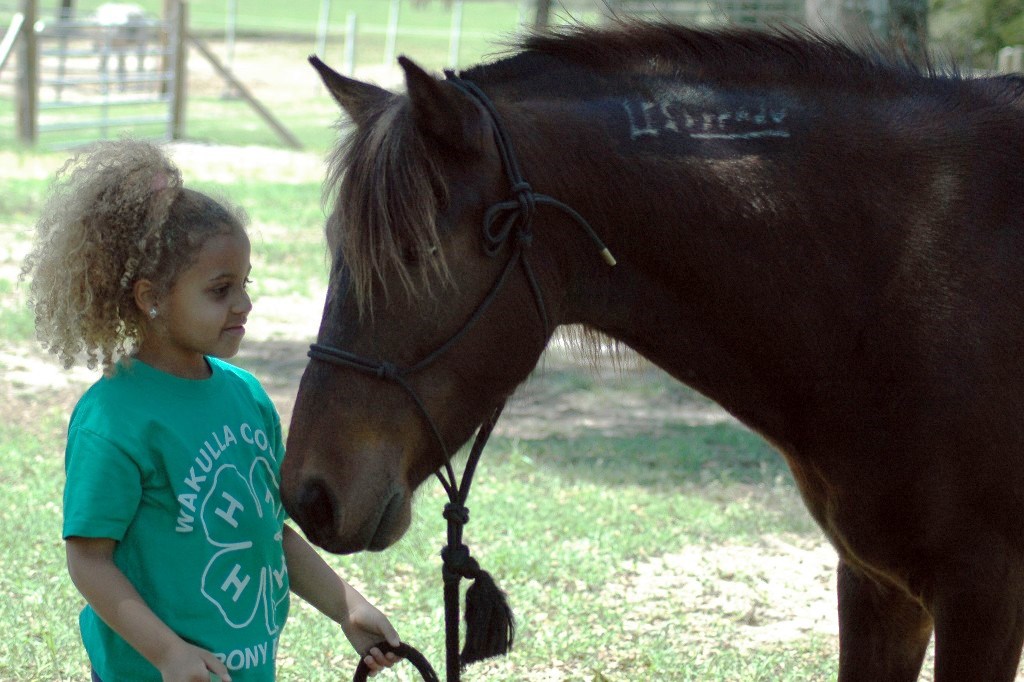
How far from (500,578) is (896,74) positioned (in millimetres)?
2424

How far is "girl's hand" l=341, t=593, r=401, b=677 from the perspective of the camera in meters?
2.14

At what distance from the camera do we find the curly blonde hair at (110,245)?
197 cm

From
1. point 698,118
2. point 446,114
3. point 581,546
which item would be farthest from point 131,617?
point 581,546

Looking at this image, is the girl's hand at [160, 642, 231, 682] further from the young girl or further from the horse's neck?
the horse's neck

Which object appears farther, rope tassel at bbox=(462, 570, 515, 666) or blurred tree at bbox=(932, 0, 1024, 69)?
blurred tree at bbox=(932, 0, 1024, 69)

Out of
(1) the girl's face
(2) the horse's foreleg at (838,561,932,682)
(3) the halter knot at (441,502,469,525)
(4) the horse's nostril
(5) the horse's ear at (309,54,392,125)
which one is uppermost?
(5) the horse's ear at (309,54,392,125)

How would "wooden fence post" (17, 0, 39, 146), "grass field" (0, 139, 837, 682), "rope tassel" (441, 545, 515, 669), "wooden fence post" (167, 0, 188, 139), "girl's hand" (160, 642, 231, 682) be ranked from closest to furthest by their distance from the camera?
"girl's hand" (160, 642, 231, 682) < "rope tassel" (441, 545, 515, 669) < "grass field" (0, 139, 837, 682) < "wooden fence post" (17, 0, 39, 146) < "wooden fence post" (167, 0, 188, 139)

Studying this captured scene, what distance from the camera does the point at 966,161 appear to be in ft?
7.55

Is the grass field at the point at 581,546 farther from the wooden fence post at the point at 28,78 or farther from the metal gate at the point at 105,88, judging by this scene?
the metal gate at the point at 105,88

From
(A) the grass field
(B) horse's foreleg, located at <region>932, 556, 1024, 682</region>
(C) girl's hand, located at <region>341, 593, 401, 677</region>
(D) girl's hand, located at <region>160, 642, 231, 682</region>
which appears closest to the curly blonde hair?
(A) the grass field

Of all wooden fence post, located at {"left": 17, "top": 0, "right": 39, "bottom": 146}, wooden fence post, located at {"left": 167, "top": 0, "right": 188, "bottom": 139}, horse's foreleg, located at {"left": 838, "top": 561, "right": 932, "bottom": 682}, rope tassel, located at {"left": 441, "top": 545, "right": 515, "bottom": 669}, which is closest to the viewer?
rope tassel, located at {"left": 441, "top": 545, "right": 515, "bottom": 669}

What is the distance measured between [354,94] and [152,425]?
2.32 feet

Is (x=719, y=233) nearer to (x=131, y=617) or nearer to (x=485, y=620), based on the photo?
(x=485, y=620)

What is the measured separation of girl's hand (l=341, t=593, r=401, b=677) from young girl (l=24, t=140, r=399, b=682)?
6.5 inches
